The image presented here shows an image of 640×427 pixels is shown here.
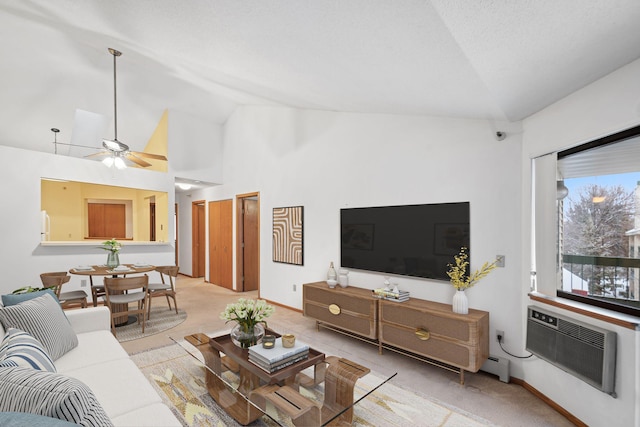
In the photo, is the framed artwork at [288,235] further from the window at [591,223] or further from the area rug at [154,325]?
the window at [591,223]

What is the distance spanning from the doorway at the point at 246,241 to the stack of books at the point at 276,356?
418cm

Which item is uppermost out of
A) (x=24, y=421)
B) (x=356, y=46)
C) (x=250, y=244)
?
(x=356, y=46)

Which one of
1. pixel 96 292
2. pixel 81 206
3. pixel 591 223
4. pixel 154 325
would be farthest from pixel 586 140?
pixel 81 206

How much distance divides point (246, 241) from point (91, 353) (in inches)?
166

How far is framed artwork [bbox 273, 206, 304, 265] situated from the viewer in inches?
186

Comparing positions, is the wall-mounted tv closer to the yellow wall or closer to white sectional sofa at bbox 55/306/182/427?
white sectional sofa at bbox 55/306/182/427

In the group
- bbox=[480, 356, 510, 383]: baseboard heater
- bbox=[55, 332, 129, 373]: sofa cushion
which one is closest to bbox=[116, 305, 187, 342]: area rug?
bbox=[55, 332, 129, 373]: sofa cushion

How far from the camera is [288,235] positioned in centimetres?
492

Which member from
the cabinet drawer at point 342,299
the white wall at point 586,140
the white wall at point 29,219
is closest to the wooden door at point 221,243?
the white wall at point 29,219

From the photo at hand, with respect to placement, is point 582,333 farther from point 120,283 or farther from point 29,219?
point 29,219

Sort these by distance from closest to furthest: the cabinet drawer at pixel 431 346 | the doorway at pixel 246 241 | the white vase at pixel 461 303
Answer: the cabinet drawer at pixel 431 346 → the white vase at pixel 461 303 → the doorway at pixel 246 241

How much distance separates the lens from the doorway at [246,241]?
618 centimetres

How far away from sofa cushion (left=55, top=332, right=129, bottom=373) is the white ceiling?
241 centimetres

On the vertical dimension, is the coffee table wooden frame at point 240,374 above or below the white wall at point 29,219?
below
